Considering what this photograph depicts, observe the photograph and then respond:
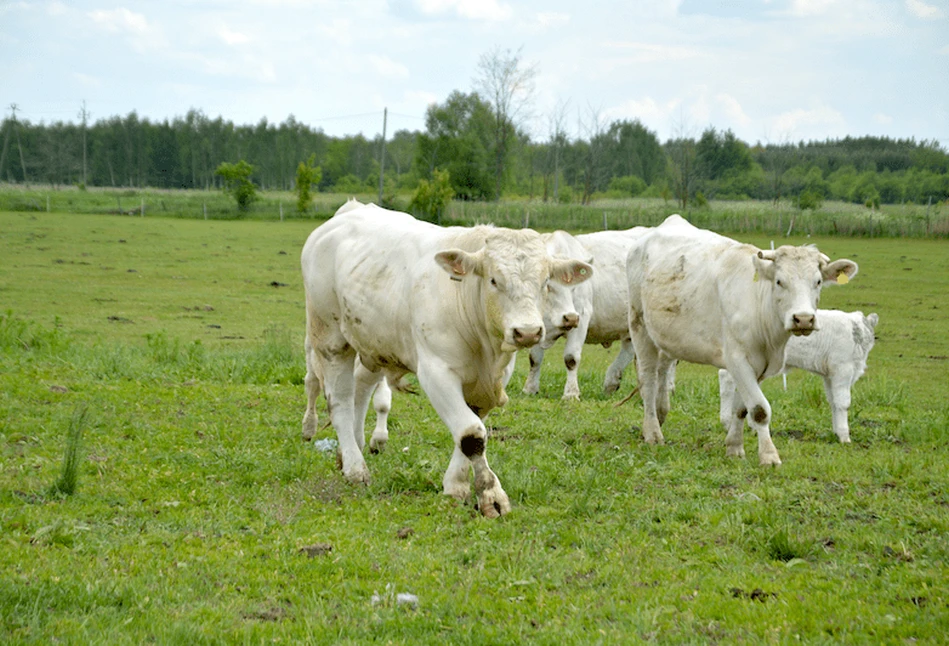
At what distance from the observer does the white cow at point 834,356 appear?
1101 cm

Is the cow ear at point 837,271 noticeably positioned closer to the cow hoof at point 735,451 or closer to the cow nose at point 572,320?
the cow hoof at point 735,451

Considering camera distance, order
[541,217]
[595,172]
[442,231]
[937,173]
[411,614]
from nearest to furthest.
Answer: [411,614], [442,231], [541,217], [937,173], [595,172]

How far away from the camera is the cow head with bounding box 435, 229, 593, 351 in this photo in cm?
658

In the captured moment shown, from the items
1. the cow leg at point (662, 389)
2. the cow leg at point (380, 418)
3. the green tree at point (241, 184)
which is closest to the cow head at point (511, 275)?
the cow leg at point (380, 418)

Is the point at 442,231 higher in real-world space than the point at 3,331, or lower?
higher

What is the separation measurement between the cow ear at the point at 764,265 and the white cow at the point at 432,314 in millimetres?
2462

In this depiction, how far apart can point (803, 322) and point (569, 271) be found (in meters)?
2.55

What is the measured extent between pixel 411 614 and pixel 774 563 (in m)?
2.30

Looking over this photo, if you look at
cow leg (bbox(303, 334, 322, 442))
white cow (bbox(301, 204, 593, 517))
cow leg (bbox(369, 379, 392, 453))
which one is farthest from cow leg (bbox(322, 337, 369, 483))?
cow leg (bbox(303, 334, 322, 442))

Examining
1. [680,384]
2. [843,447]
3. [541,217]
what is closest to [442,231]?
[843,447]

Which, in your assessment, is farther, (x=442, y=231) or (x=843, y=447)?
(x=843, y=447)

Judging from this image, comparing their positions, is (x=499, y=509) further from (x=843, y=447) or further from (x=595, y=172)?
(x=595, y=172)

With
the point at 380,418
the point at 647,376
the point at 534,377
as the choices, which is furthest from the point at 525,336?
the point at 534,377

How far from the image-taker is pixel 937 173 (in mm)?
71250
